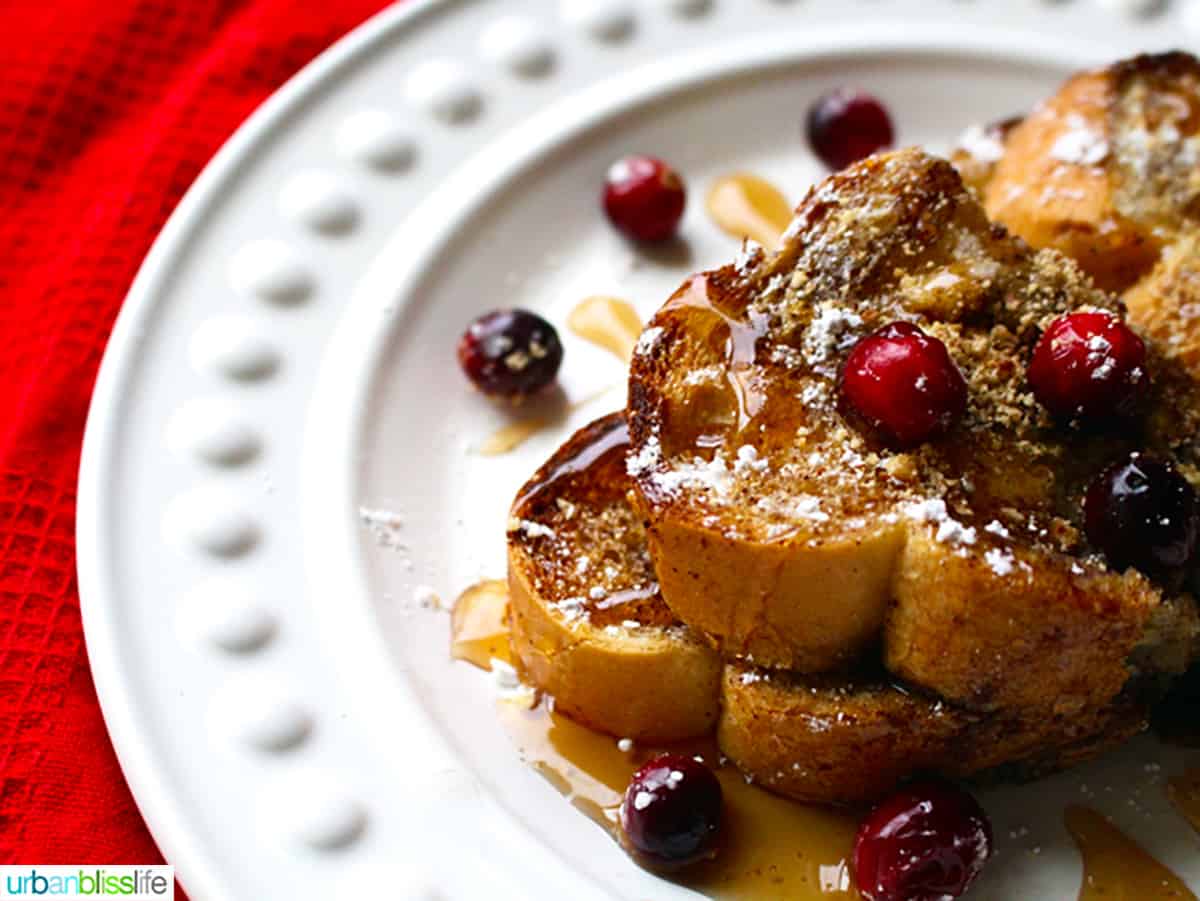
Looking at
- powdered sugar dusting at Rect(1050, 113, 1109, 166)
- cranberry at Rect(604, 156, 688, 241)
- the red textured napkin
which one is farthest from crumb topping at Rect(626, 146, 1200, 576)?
the red textured napkin

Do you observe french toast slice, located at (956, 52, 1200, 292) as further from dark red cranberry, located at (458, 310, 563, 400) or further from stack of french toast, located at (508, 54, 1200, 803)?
dark red cranberry, located at (458, 310, 563, 400)

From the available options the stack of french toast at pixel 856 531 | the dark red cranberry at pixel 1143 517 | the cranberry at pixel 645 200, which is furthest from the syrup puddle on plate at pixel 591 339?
the dark red cranberry at pixel 1143 517

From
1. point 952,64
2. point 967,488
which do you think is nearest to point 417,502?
point 967,488

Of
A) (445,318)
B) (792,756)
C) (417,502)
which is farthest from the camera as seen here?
(445,318)

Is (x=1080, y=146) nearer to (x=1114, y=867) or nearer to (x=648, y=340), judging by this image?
(x=648, y=340)

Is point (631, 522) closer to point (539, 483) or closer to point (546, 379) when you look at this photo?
point (539, 483)
